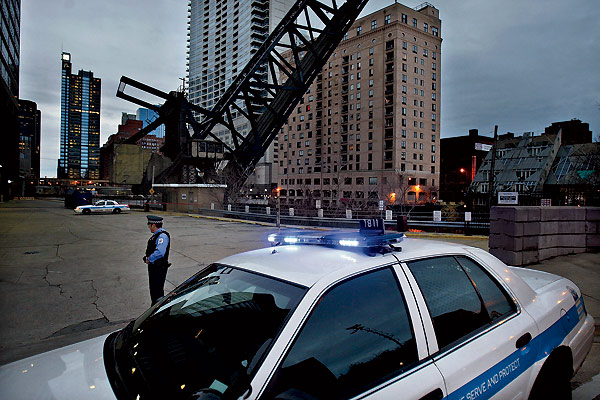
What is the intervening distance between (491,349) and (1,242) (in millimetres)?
16729

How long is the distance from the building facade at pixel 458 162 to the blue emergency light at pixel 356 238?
78382 millimetres

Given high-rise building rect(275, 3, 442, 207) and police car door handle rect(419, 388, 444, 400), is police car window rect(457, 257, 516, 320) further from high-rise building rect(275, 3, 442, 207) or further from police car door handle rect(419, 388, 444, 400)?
high-rise building rect(275, 3, 442, 207)

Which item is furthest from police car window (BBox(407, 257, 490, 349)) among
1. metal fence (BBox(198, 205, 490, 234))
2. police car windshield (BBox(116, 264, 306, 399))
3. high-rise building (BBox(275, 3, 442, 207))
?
high-rise building (BBox(275, 3, 442, 207))

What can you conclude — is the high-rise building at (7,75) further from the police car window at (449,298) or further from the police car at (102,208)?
the police car window at (449,298)

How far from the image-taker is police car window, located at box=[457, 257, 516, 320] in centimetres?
240

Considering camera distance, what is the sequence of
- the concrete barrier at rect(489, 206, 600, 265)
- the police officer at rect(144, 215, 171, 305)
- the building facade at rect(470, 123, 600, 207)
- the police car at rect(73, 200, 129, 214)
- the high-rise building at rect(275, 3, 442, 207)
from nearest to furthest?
the police officer at rect(144, 215, 171, 305)
the concrete barrier at rect(489, 206, 600, 265)
the police car at rect(73, 200, 129, 214)
the building facade at rect(470, 123, 600, 207)
the high-rise building at rect(275, 3, 442, 207)

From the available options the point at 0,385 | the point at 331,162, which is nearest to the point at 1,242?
the point at 0,385

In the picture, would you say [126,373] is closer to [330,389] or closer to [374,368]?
[330,389]

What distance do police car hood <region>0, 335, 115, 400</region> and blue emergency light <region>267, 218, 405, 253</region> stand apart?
144cm

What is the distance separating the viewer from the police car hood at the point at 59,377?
1.67 meters

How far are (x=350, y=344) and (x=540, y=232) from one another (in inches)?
340

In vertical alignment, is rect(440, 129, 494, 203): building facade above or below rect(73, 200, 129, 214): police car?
above

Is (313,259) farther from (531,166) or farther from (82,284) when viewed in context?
(531,166)

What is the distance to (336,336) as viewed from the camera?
5.80 feet
